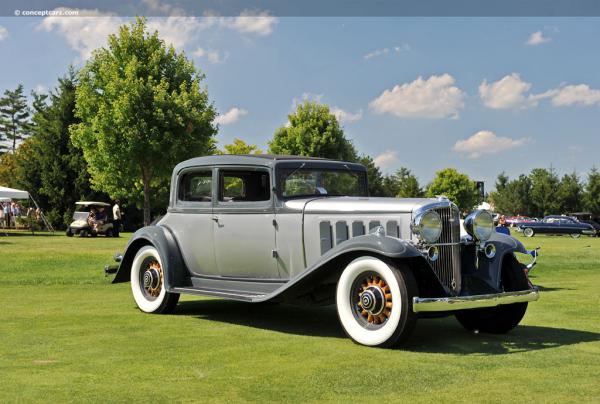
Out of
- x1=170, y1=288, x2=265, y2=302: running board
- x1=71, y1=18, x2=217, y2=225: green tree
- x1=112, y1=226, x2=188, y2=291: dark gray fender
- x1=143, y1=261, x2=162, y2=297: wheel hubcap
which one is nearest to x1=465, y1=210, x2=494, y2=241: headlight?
x1=170, y1=288, x2=265, y2=302: running board


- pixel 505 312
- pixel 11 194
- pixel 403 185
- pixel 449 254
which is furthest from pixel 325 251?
Answer: pixel 403 185

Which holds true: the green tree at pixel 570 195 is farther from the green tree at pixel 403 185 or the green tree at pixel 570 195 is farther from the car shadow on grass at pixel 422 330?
the car shadow on grass at pixel 422 330

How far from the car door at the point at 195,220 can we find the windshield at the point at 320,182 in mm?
1077

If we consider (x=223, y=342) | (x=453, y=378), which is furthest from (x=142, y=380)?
(x=453, y=378)

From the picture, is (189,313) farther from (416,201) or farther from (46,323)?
(416,201)

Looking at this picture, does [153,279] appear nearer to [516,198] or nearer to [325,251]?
[325,251]

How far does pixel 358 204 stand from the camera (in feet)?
22.5

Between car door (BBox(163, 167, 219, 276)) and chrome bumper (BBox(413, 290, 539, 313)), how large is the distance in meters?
3.04

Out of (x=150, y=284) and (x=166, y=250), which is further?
(x=150, y=284)

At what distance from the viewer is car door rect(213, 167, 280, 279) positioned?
7.41m

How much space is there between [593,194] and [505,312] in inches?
2928

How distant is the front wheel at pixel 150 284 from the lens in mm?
8393

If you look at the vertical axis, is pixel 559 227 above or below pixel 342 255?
below

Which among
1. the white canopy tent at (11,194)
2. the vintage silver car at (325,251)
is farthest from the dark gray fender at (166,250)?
the white canopy tent at (11,194)
